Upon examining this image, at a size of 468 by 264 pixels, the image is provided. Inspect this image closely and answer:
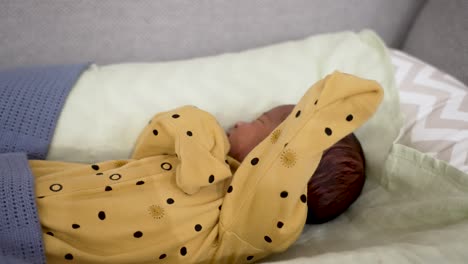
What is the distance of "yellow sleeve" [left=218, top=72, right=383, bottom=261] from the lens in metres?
0.74

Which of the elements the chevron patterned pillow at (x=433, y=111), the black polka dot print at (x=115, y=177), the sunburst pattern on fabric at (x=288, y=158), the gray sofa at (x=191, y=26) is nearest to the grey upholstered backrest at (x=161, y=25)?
the gray sofa at (x=191, y=26)

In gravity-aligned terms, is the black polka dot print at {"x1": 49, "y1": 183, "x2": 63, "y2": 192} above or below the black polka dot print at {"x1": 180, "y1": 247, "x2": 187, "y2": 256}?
above

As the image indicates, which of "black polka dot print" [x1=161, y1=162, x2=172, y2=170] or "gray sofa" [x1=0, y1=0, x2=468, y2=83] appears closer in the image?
"black polka dot print" [x1=161, y1=162, x2=172, y2=170]

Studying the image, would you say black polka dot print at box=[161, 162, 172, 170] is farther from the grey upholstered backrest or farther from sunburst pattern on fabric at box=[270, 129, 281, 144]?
the grey upholstered backrest

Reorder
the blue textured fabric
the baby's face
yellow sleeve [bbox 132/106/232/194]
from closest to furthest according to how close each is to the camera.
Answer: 1. the blue textured fabric
2. yellow sleeve [bbox 132/106/232/194]
3. the baby's face

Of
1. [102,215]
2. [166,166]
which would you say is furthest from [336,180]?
[102,215]

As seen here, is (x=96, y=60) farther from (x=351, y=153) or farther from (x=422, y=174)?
(x=422, y=174)

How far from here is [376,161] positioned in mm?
911

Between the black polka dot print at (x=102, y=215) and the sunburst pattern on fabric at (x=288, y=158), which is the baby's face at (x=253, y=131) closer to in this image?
the sunburst pattern on fabric at (x=288, y=158)

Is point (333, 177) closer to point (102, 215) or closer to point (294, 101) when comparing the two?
point (294, 101)

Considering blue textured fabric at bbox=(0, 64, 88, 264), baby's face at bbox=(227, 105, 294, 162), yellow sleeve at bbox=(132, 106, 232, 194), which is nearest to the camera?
blue textured fabric at bbox=(0, 64, 88, 264)

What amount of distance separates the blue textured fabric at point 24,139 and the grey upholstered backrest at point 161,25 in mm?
86

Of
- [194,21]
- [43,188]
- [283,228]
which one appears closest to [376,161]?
[283,228]

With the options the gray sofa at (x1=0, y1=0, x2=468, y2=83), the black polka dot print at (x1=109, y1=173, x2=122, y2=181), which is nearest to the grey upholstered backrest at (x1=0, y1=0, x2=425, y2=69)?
the gray sofa at (x1=0, y1=0, x2=468, y2=83)
